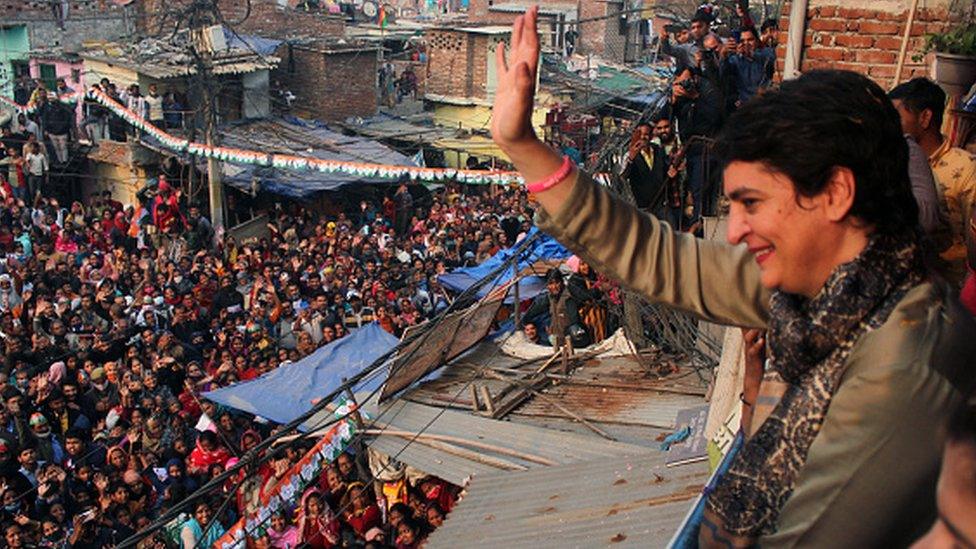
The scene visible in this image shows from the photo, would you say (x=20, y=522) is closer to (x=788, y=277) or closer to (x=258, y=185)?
(x=788, y=277)

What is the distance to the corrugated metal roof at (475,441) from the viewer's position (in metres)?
6.27

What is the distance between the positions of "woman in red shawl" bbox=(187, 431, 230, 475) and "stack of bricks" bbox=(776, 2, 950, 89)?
22.2 feet

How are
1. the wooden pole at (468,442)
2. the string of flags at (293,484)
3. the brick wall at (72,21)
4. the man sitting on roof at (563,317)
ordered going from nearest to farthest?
the wooden pole at (468,442), the string of flags at (293,484), the man sitting on roof at (563,317), the brick wall at (72,21)

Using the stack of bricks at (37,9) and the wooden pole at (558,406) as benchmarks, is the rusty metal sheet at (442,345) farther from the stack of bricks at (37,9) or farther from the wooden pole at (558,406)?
the stack of bricks at (37,9)

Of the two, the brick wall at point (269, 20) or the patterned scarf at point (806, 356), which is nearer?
the patterned scarf at point (806, 356)

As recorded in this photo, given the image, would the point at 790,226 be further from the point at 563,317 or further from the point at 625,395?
the point at 563,317

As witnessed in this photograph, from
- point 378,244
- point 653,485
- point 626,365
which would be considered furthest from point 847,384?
point 378,244

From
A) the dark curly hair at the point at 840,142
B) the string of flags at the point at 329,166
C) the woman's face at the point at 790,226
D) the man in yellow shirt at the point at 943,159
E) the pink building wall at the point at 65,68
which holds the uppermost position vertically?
the dark curly hair at the point at 840,142

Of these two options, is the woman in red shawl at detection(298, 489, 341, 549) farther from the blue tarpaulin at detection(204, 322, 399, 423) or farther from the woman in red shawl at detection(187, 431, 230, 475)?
the woman in red shawl at detection(187, 431, 230, 475)

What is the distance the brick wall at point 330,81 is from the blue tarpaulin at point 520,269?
42.2 ft

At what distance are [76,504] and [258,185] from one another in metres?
13.0

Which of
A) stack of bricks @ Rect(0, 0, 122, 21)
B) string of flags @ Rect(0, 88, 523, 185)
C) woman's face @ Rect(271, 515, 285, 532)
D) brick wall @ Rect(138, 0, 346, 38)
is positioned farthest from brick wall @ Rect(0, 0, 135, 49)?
woman's face @ Rect(271, 515, 285, 532)

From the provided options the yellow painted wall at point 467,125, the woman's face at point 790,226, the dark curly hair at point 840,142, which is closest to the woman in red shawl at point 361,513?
the woman's face at point 790,226

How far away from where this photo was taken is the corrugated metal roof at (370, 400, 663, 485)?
20.6ft
